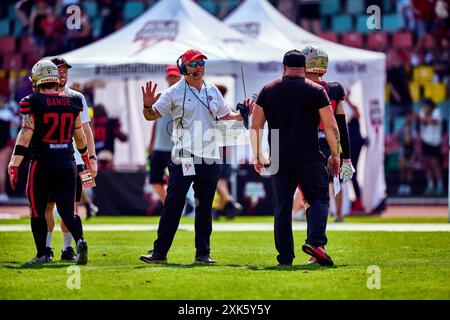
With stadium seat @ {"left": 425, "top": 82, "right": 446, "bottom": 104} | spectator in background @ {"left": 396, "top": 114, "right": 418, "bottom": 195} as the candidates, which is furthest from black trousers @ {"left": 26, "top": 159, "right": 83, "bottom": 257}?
stadium seat @ {"left": 425, "top": 82, "right": 446, "bottom": 104}

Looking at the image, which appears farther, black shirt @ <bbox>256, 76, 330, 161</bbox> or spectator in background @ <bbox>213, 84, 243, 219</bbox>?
spectator in background @ <bbox>213, 84, 243, 219</bbox>

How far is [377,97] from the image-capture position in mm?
22172

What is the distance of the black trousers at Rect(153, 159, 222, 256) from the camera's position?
1190cm

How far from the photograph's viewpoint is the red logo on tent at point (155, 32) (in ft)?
70.6

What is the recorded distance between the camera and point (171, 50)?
69.1 feet

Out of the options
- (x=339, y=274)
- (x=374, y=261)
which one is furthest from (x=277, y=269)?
(x=374, y=261)

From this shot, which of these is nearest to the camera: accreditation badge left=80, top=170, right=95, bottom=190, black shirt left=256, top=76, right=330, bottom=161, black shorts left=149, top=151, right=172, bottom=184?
black shirt left=256, top=76, right=330, bottom=161

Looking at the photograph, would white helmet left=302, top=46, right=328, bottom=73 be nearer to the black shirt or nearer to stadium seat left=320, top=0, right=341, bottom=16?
the black shirt

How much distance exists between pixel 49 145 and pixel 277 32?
11652 mm

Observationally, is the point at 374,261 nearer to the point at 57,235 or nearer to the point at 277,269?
the point at 277,269

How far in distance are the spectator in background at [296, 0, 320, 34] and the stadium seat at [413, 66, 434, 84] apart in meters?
2.75

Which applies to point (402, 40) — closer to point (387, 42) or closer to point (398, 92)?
point (387, 42)

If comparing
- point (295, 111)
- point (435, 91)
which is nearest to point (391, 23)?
point (435, 91)
